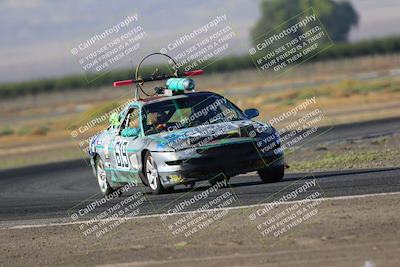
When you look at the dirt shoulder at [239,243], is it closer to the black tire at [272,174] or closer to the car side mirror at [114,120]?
the black tire at [272,174]

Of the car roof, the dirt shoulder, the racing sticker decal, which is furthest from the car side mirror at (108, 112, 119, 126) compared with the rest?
the dirt shoulder

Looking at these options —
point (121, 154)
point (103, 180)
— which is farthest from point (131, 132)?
point (103, 180)

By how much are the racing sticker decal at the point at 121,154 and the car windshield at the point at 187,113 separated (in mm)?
567

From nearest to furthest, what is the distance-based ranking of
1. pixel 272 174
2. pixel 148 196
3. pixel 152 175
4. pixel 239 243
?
pixel 239 243
pixel 152 175
pixel 148 196
pixel 272 174

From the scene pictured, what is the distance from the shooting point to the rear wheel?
1448 centimetres

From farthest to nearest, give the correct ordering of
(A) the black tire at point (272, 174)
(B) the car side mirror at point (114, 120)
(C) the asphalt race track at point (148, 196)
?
(B) the car side mirror at point (114, 120)
(A) the black tire at point (272, 174)
(C) the asphalt race track at point (148, 196)

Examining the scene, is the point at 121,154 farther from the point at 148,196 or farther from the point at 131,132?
the point at 148,196

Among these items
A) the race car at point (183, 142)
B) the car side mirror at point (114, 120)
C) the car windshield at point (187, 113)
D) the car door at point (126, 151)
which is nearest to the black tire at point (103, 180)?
the race car at point (183, 142)

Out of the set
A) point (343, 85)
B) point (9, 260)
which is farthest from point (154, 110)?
point (343, 85)

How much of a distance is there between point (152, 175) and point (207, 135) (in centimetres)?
112

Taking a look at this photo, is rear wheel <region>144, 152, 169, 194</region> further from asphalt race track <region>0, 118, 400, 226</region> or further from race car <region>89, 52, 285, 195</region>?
asphalt race track <region>0, 118, 400, 226</region>

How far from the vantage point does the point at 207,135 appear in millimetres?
14188

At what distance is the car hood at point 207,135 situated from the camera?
14.1 metres

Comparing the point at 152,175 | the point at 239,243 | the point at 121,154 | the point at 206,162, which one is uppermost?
the point at 121,154
